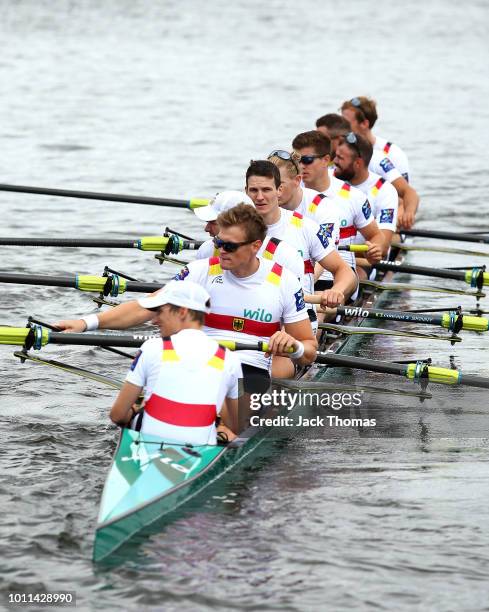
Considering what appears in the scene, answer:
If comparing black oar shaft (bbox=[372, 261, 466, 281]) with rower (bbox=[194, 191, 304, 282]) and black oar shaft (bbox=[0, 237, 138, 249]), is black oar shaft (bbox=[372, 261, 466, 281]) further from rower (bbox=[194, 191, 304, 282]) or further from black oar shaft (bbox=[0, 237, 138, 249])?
rower (bbox=[194, 191, 304, 282])

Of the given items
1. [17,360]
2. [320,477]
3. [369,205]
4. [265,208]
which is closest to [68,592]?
[320,477]

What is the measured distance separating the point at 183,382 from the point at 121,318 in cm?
161

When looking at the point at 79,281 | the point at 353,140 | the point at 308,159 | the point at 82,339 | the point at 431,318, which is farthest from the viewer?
the point at 353,140

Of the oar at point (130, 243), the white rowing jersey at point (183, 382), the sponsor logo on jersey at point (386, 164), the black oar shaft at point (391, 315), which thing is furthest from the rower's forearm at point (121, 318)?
the sponsor logo on jersey at point (386, 164)

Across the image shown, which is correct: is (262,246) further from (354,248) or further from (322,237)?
(354,248)

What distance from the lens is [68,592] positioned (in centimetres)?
702

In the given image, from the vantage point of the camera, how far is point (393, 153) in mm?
15734

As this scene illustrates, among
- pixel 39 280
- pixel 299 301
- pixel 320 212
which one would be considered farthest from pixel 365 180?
pixel 299 301

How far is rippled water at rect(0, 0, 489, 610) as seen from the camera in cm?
731

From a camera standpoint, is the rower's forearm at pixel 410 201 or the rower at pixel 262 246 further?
the rower's forearm at pixel 410 201

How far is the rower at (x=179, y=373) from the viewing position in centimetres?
767

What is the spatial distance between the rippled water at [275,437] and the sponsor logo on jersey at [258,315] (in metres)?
0.94

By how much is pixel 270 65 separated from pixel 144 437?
3372cm

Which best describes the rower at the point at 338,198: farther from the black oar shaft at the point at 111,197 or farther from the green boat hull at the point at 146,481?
the green boat hull at the point at 146,481
